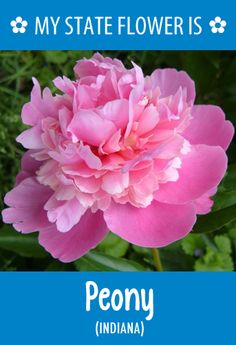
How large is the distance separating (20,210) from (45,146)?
0.11 meters

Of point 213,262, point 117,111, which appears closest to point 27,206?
point 117,111

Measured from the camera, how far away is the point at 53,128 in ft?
2.22

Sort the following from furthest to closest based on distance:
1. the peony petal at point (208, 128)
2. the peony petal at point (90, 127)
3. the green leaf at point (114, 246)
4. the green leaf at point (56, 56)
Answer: the green leaf at point (56, 56)
the green leaf at point (114, 246)
the peony petal at point (208, 128)
the peony petal at point (90, 127)

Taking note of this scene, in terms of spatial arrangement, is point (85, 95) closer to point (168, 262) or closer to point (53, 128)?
point (53, 128)

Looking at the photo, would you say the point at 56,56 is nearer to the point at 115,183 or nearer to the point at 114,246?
the point at 114,246

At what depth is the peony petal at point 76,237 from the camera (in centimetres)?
71

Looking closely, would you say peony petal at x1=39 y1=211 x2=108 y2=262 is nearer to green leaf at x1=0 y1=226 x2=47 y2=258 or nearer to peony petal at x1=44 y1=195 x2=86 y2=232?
peony petal at x1=44 y1=195 x2=86 y2=232

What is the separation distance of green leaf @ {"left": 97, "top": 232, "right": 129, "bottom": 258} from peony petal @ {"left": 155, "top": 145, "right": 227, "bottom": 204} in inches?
15.2

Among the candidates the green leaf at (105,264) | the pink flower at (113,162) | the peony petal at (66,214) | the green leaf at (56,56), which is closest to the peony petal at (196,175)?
the pink flower at (113,162)

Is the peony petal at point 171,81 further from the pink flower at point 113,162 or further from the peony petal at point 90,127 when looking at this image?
the peony petal at point 90,127

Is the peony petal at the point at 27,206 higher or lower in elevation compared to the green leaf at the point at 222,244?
higher

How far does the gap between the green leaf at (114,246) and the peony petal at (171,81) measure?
40 centimetres

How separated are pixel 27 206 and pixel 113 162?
0.50ft

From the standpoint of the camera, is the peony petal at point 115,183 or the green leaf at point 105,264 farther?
the green leaf at point 105,264
